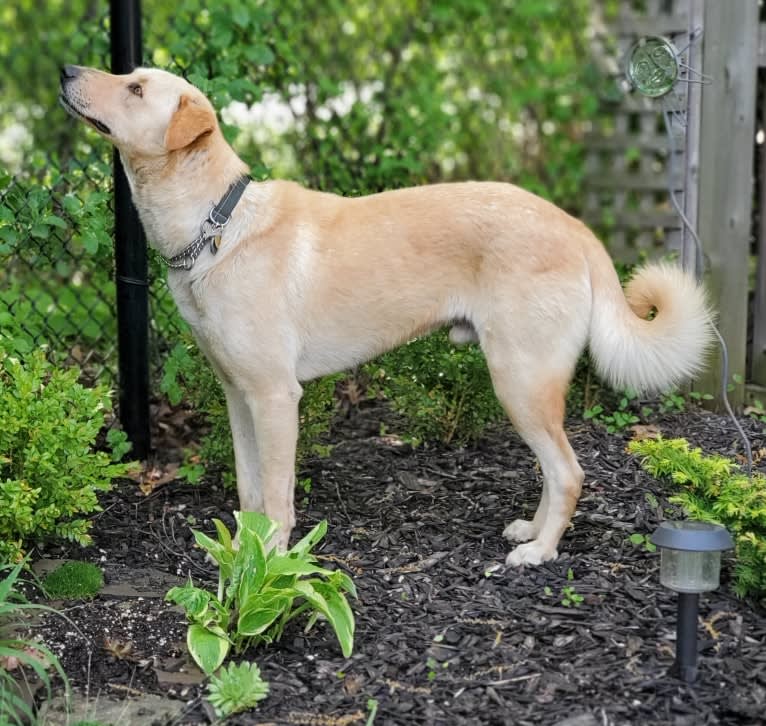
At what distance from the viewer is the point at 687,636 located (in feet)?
8.63

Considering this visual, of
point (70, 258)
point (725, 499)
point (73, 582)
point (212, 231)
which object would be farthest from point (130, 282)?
point (725, 499)

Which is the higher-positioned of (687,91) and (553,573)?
(687,91)

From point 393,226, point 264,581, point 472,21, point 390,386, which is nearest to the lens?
point 264,581

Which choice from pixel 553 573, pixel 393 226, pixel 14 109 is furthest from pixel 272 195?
pixel 14 109

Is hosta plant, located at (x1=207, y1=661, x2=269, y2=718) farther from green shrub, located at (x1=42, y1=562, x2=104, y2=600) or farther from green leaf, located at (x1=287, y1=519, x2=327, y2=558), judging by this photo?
green shrub, located at (x1=42, y1=562, x2=104, y2=600)

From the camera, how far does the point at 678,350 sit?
11.1ft

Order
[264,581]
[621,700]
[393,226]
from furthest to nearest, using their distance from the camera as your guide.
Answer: [393,226], [264,581], [621,700]

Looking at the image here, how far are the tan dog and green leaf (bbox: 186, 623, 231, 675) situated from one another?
2.10 ft

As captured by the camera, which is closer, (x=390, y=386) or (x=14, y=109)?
(x=390, y=386)

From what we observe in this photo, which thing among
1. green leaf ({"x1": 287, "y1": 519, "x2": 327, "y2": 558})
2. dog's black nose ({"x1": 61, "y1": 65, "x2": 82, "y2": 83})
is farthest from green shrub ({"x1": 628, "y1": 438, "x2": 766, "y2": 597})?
dog's black nose ({"x1": 61, "y1": 65, "x2": 82, "y2": 83})

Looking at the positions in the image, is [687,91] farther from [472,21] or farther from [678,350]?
[472,21]

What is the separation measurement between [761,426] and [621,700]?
206 centimetres

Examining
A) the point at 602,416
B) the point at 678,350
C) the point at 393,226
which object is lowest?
the point at 602,416

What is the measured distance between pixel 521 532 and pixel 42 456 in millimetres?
1638
